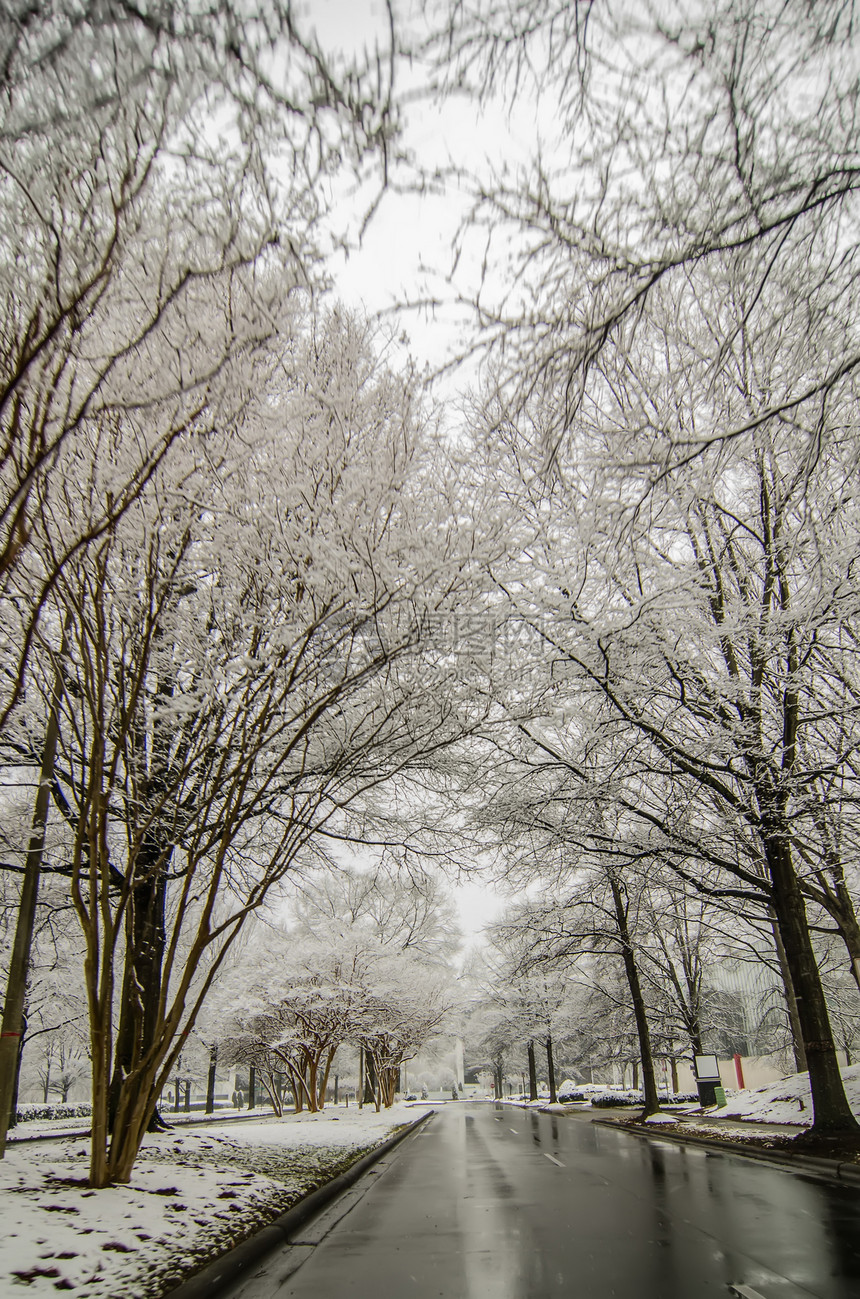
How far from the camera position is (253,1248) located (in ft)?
16.3

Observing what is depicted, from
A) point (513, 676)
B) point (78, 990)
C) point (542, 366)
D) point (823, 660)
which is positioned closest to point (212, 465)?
point (542, 366)

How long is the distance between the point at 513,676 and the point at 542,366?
17.8 ft

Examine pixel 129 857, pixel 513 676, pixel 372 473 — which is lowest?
pixel 129 857

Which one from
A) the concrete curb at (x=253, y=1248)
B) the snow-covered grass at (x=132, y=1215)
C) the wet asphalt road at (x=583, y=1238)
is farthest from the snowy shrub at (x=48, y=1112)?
A: the wet asphalt road at (x=583, y=1238)

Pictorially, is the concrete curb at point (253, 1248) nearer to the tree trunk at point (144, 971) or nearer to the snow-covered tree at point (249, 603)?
the snow-covered tree at point (249, 603)

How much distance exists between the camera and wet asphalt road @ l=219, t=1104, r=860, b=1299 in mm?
4203

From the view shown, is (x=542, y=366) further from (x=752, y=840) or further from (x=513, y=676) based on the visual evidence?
(x=752, y=840)

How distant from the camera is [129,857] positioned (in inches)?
263

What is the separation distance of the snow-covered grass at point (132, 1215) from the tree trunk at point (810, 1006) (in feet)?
22.0

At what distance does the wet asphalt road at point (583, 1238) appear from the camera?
4.20 m

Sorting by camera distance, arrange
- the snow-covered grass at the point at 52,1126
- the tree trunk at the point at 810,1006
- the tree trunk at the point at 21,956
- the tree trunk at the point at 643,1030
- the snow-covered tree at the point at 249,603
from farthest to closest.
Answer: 1. the snow-covered grass at the point at 52,1126
2. the tree trunk at the point at 643,1030
3. the tree trunk at the point at 810,1006
4. the tree trunk at the point at 21,956
5. the snow-covered tree at the point at 249,603

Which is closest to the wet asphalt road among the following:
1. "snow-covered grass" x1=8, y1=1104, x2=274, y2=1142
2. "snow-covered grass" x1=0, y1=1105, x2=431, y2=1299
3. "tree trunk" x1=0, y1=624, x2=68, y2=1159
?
"snow-covered grass" x1=0, y1=1105, x2=431, y2=1299

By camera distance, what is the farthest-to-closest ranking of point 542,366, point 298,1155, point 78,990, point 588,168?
point 78,990 → point 298,1155 → point 542,366 → point 588,168

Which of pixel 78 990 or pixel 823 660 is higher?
pixel 823 660
